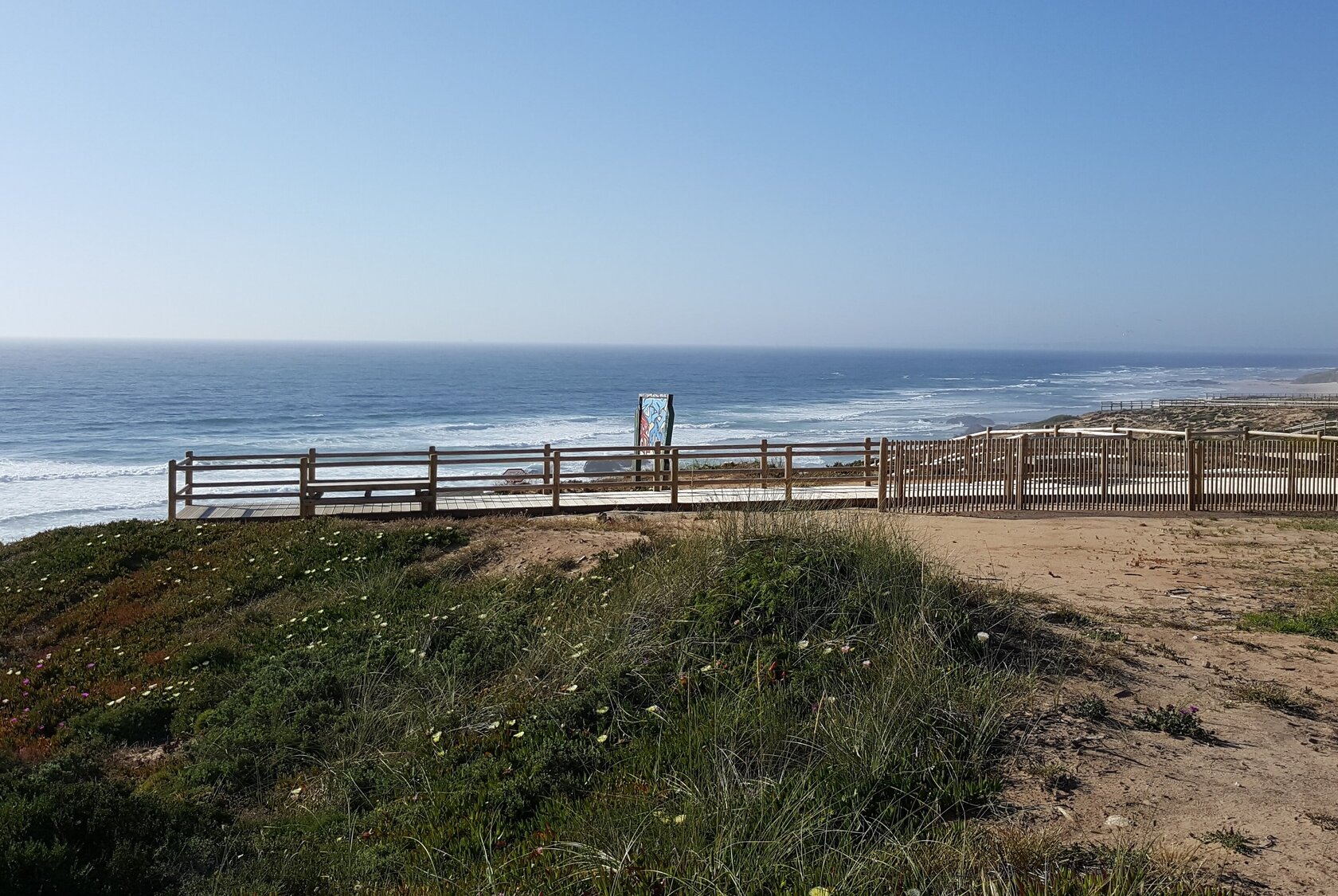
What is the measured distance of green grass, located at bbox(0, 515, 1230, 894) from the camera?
14.6 ft

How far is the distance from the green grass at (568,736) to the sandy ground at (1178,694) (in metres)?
0.34

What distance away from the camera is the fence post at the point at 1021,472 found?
16.3m

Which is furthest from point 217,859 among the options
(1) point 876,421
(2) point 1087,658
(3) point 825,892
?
(1) point 876,421

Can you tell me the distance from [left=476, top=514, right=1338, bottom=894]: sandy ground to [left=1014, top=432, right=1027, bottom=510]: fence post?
316cm

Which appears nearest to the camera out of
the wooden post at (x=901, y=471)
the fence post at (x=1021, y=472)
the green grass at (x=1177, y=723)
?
the green grass at (x=1177, y=723)

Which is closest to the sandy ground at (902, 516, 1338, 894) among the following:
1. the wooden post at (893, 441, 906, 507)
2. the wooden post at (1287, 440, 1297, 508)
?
the wooden post at (1287, 440, 1297, 508)

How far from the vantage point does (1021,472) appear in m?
16.3

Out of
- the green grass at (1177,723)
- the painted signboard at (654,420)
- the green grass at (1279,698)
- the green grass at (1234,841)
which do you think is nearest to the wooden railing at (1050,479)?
the painted signboard at (654,420)

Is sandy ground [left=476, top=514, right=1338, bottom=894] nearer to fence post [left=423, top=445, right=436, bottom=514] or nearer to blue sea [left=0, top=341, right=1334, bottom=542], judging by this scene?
fence post [left=423, top=445, right=436, bottom=514]

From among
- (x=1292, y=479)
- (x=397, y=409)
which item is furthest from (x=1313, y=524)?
(x=397, y=409)

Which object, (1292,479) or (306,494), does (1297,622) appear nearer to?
(1292,479)

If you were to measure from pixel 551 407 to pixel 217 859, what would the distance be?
8228 cm

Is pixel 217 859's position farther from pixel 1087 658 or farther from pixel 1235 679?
pixel 1235 679

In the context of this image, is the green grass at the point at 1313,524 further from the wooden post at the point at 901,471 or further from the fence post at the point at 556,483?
the fence post at the point at 556,483
